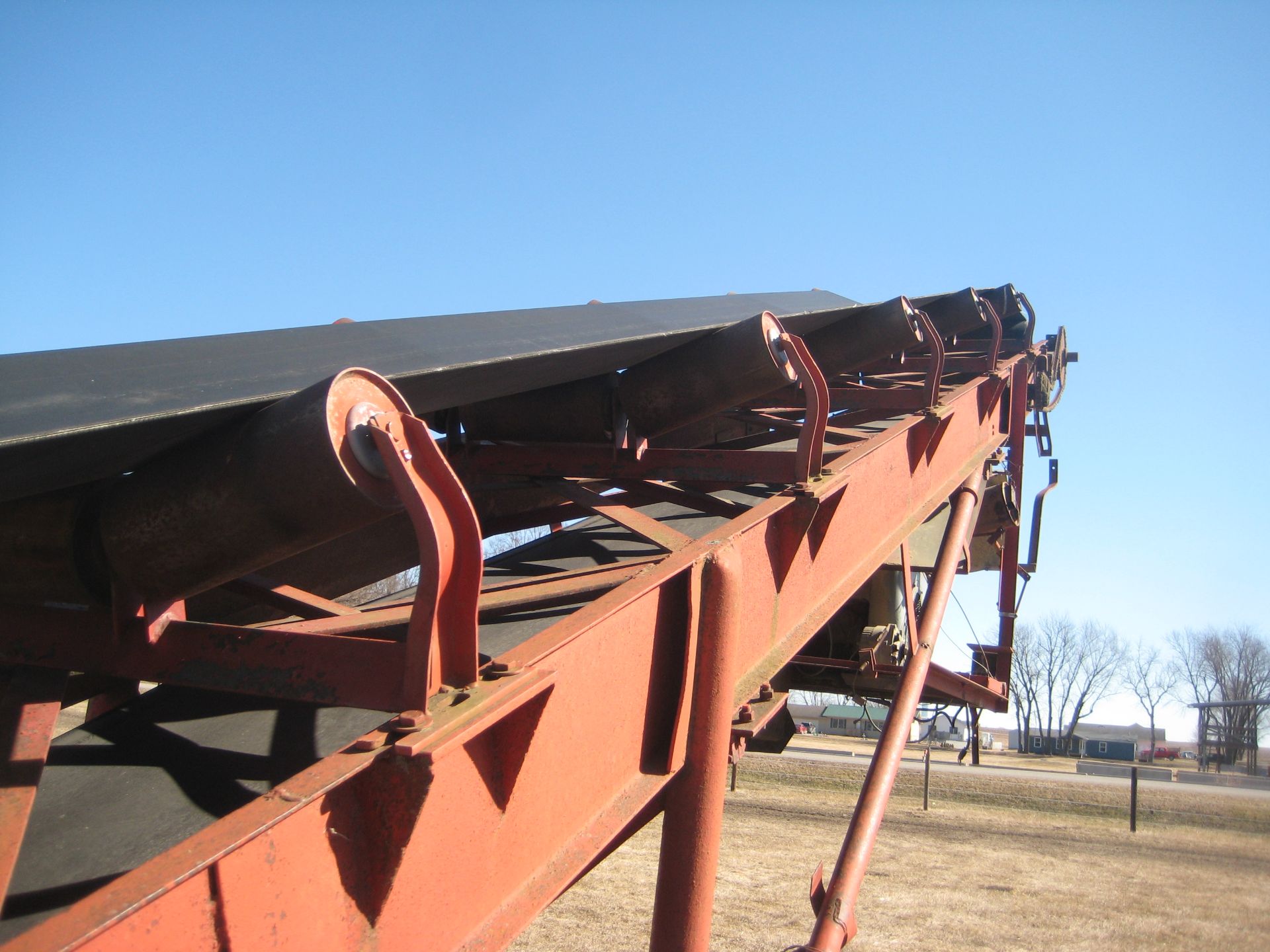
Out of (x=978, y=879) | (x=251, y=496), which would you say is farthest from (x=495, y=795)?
(x=978, y=879)

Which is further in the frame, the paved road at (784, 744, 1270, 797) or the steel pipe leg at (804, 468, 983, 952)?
the paved road at (784, 744, 1270, 797)

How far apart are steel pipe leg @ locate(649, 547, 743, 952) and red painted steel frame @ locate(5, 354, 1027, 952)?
3cm

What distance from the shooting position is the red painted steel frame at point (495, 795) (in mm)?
1472

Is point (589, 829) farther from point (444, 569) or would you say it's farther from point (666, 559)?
point (444, 569)

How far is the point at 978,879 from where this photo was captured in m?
12.5

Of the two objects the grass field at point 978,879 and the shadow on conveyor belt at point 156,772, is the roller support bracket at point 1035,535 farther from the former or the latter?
the shadow on conveyor belt at point 156,772

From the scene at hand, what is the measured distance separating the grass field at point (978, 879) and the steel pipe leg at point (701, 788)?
671 cm

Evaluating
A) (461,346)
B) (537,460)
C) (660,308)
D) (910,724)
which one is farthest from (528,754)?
(910,724)

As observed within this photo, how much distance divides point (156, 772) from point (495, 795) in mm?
1338

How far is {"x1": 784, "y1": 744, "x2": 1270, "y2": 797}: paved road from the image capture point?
2489 cm

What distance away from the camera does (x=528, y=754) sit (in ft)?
6.78

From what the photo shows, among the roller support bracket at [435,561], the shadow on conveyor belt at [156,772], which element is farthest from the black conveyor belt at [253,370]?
the shadow on conveyor belt at [156,772]

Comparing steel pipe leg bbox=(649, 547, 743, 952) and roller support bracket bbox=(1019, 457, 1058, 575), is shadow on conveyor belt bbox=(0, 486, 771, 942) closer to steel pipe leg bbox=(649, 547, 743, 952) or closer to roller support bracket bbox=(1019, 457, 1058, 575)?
steel pipe leg bbox=(649, 547, 743, 952)

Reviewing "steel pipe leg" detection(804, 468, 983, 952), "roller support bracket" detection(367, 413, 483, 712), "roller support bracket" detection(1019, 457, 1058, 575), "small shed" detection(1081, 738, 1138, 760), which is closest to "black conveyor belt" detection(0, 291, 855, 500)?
"roller support bracket" detection(367, 413, 483, 712)
